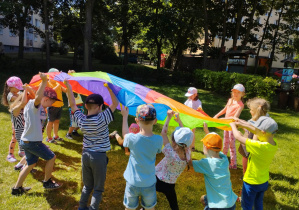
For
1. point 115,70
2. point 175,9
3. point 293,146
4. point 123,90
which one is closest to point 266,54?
point 175,9

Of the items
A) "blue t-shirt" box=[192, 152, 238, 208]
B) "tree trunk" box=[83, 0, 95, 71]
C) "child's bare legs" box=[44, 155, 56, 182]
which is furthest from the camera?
"tree trunk" box=[83, 0, 95, 71]

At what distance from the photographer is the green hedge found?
416 inches

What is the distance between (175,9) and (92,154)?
18931 mm

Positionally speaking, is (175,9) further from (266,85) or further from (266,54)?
(266,54)

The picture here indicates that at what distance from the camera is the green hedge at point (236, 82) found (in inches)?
416

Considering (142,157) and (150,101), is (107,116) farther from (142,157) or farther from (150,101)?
(150,101)

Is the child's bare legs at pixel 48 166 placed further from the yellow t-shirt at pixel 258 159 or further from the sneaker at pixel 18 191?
the yellow t-shirt at pixel 258 159

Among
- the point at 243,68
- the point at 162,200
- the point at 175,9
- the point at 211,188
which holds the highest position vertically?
the point at 175,9

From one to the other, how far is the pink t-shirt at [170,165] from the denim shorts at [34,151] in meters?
1.77

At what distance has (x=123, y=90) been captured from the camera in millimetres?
3703

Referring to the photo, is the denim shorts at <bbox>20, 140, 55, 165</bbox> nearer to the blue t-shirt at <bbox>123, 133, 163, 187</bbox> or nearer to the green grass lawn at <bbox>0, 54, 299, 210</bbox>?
the green grass lawn at <bbox>0, 54, 299, 210</bbox>

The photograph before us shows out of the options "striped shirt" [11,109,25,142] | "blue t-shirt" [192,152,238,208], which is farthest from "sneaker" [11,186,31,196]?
"blue t-shirt" [192,152,238,208]

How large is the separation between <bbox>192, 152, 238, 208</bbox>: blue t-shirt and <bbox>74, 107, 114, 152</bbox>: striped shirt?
4.08 ft

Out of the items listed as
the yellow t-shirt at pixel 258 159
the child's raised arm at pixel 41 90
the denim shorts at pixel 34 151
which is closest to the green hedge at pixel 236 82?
the yellow t-shirt at pixel 258 159
